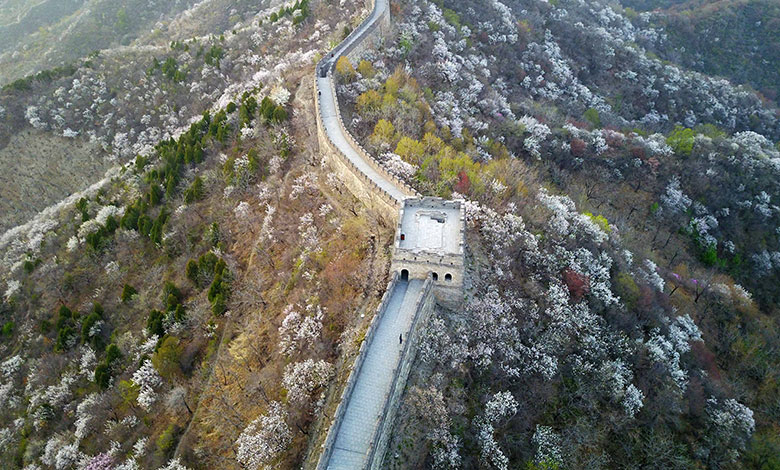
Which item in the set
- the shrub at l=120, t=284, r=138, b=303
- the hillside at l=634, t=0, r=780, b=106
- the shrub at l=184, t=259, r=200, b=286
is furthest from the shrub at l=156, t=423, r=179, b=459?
the hillside at l=634, t=0, r=780, b=106

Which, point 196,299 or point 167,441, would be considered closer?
point 167,441

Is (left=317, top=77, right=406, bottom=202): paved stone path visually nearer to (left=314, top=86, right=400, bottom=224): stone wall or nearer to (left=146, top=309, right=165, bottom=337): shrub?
(left=314, top=86, right=400, bottom=224): stone wall

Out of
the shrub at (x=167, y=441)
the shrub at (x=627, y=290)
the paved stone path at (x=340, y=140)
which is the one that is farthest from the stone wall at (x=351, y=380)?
the shrub at (x=627, y=290)

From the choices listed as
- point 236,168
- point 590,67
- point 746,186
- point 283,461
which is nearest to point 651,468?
point 283,461

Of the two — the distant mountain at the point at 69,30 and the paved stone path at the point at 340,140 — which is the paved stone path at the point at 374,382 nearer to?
the paved stone path at the point at 340,140

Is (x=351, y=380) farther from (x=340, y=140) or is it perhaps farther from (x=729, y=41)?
(x=729, y=41)

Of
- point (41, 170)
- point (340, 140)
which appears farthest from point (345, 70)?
point (41, 170)
